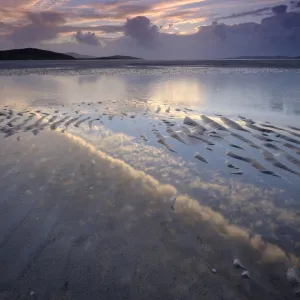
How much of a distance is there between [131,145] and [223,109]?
598 cm

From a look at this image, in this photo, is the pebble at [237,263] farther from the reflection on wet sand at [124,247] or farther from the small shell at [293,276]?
the small shell at [293,276]

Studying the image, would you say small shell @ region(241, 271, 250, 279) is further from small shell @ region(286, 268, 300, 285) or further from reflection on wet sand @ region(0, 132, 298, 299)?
small shell @ region(286, 268, 300, 285)

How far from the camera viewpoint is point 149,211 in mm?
4285

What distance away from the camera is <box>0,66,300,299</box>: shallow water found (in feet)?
9.79

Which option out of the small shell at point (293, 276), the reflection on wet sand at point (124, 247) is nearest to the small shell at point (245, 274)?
the reflection on wet sand at point (124, 247)

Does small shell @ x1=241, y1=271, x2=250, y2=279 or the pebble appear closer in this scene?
small shell @ x1=241, y1=271, x2=250, y2=279

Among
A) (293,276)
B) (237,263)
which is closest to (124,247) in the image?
(237,263)

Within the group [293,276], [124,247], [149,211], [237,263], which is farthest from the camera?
[149,211]

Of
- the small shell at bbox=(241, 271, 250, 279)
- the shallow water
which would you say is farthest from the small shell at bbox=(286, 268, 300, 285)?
the small shell at bbox=(241, 271, 250, 279)

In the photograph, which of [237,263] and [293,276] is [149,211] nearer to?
[237,263]

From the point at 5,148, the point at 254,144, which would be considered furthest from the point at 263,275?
the point at 5,148

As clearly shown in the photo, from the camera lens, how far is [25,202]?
4543 mm

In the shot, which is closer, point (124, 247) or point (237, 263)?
point (237, 263)

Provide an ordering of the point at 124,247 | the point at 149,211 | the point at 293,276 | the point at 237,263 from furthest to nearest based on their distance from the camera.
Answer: the point at 149,211 → the point at 124,247 → the point at 237,263 → the point at 293,276
